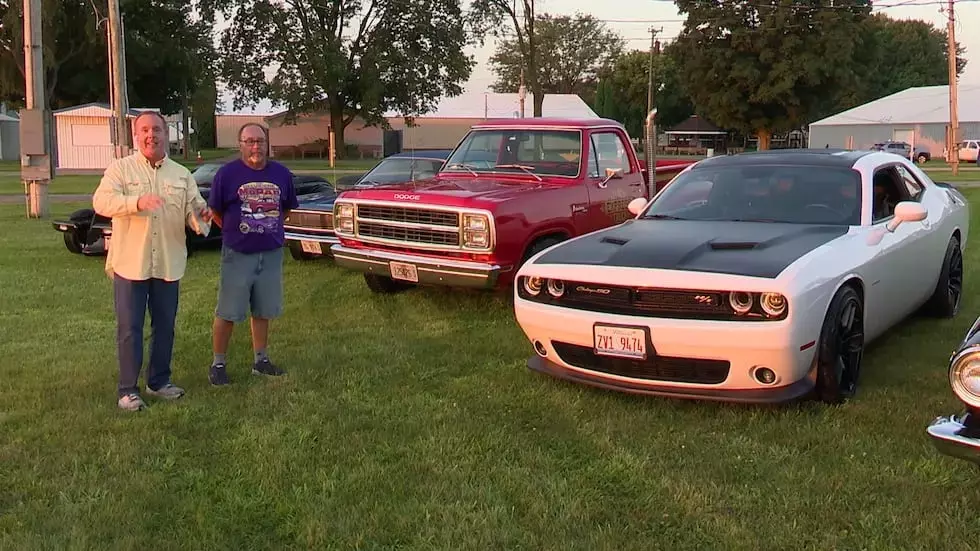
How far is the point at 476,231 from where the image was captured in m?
6.98

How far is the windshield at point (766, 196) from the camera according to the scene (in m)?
5.79

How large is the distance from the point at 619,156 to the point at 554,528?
18.7 ft

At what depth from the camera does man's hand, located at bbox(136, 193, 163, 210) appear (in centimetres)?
462

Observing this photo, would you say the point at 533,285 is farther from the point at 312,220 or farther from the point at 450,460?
the point at 312,220

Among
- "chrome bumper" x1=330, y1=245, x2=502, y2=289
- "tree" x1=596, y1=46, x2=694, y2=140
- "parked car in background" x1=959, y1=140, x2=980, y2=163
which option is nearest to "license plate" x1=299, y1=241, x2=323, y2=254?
"chrome bumper" x1=330, y1=245, x2=502, y2=289

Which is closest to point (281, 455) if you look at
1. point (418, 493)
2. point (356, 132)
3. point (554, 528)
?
point (418, 493)

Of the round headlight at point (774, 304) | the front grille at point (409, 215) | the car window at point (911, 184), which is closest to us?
the round headlight at point (774, 304)

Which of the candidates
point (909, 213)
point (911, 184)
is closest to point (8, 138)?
point (911, 184)

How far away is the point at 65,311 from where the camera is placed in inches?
302

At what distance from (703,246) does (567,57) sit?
8284 centimetres

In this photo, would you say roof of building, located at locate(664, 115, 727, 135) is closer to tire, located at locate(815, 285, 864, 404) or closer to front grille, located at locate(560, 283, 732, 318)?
tire, located at locate(815, 285, 864, 404)

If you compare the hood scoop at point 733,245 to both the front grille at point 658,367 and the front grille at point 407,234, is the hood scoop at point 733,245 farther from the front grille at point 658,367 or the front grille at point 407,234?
the front grille at point 407,234

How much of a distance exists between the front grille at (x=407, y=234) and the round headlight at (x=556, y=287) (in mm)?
2083

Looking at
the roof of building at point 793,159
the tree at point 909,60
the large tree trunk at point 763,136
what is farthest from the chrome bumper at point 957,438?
the tree at point 909,60
